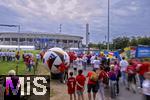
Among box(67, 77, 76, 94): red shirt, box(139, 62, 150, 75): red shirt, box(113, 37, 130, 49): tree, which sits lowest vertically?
box(67, 77, 76, 94): red shirt

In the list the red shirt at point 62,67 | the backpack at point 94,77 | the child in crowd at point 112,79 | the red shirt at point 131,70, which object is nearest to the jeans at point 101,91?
the backpack at point 94,77

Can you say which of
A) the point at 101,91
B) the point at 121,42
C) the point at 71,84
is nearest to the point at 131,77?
the point at 101,91

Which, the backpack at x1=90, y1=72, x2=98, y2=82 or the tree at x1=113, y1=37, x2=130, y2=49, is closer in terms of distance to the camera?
the backpack at x1=90, y1=72, x2=98, y2=82

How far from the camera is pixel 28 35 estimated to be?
165500 mm

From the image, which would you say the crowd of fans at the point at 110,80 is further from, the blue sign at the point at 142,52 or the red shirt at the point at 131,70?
the blue sign at the point at 142,52

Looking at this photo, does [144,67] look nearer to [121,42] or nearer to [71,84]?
[71,84]

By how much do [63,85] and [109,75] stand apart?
228 inches

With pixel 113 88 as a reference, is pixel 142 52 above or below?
above

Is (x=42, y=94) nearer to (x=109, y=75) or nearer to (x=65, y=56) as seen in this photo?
(x=109, y=75)

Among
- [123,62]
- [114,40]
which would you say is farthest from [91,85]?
[114,40]

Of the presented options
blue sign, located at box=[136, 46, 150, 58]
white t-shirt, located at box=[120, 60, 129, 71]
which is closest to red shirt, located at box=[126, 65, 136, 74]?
white t-shirt, located at box=[120, 60, 129, 71]

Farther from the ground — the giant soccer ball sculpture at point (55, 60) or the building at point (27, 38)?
the building at point (27, 38)

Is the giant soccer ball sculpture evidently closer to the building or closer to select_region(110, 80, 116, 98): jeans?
select_region(110, 80, 116, 98): jeans

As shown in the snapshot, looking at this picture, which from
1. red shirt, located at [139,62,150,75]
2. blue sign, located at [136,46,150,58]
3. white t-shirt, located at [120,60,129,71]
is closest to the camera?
red shirt, located at [139,62,150,75]
